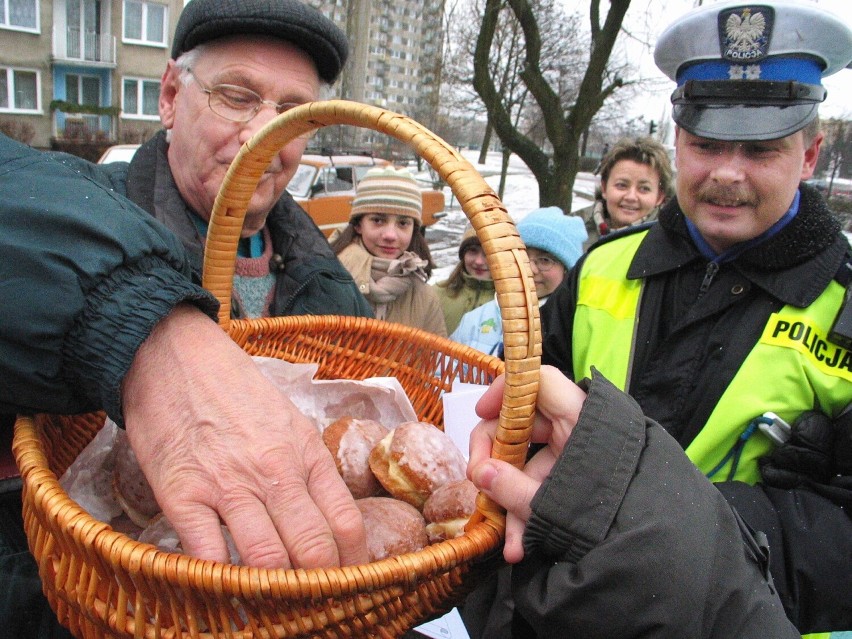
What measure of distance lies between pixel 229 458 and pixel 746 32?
5.45 feet

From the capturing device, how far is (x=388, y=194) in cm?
329

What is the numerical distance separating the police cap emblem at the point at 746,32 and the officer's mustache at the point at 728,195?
0.35 meters

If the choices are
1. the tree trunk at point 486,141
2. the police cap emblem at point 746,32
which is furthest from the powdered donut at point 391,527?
the tree trunk at point 486,141

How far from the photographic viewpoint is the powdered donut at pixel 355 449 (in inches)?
52.2

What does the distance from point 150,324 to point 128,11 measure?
27045 mm

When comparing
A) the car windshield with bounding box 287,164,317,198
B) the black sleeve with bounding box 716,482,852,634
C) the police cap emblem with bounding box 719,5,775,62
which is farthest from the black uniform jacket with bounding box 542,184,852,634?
the car windshield with bounding box 287,164,317,198

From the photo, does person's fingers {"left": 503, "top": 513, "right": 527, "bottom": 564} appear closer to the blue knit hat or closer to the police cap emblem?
the police cap emblem

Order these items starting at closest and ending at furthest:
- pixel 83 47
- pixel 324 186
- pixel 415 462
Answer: pixel 415 462 → pixel 324 186 → pixel 83 47

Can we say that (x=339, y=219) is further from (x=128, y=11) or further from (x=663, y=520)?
(x=128, y=11)

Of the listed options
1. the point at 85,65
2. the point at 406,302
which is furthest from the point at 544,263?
the point at 85,65

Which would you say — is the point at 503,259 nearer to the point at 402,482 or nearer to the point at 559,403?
the point at 559,403

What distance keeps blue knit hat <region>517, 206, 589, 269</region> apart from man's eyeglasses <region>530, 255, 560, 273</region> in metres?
0.05

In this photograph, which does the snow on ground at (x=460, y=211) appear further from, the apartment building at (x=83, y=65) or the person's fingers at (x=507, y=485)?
the apartment building at (x=83, y=65)

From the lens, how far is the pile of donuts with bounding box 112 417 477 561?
107 cm
